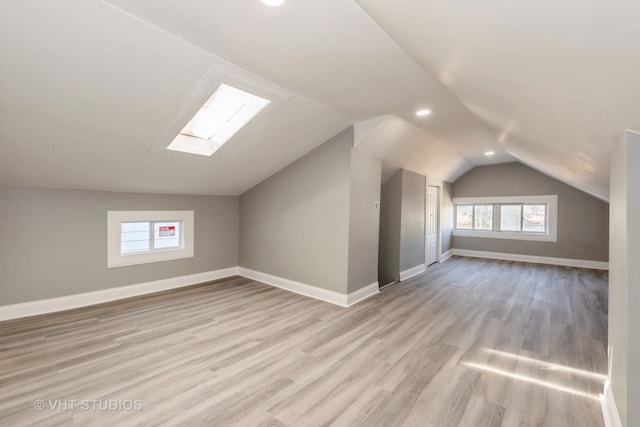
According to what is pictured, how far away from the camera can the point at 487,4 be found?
1.00 metres

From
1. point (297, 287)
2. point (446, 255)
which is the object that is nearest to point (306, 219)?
point (297, 287)

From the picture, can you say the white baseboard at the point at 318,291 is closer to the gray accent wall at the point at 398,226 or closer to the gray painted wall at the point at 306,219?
the gray painted wall at the point at 306,219

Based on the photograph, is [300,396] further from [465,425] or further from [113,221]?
[113,221]

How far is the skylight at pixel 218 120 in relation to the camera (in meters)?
3.12

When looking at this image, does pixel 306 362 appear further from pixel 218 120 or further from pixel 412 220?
pixel 412 220

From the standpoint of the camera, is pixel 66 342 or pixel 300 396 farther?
pixel 66 342

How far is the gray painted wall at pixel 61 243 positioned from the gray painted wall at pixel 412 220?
3906 mm

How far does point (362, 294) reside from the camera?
4.21 m

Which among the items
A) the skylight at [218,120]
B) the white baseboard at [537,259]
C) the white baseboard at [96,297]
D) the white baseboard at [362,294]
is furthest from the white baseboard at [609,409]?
the white baseboard at [537,259]

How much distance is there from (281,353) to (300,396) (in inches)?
24.6

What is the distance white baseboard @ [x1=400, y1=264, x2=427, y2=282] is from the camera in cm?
538

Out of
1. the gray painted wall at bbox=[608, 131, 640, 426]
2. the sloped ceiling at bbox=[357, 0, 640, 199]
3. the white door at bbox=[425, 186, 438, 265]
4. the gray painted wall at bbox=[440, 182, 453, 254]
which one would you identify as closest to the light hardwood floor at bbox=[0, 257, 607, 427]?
the gray painted wall at bbox=[608, 131, 640, 426]

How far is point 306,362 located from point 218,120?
112 inches

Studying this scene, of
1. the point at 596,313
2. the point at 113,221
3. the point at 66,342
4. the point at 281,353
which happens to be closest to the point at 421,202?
the point at 596,313
